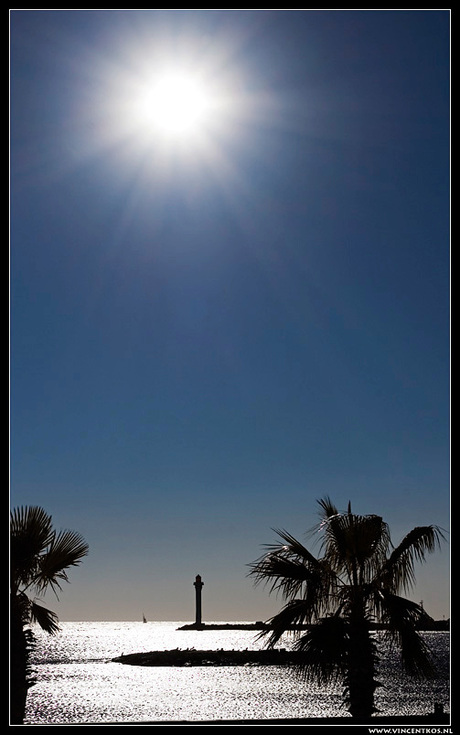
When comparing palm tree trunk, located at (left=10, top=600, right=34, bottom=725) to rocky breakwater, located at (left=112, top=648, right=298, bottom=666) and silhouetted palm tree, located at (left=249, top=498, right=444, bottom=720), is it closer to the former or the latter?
silhouetted palm tree, located at (left=249, top=498, right=444, bottom=720)

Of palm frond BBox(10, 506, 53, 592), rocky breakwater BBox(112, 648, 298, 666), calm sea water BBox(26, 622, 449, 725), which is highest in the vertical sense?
palm frond BBox(10, 506, 53, 592)

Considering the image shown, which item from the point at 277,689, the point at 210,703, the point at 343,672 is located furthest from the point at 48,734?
the point at 277,689

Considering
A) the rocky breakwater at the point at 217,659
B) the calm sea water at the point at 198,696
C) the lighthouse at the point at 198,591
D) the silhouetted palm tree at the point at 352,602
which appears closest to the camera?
the silhouetted palm tree at the point at 352,602

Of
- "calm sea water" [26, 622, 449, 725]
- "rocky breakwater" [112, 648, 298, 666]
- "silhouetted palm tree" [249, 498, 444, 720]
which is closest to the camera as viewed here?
"silhouetted palm tree" [249, 498, 444, 720]

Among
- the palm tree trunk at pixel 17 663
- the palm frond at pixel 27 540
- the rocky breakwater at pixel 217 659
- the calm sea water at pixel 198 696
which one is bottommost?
the rocky breakwater at pixel 217 659

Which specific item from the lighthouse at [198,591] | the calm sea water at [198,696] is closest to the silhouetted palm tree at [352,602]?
the calm sea water at [198,696]

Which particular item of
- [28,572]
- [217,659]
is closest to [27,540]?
[28,572]

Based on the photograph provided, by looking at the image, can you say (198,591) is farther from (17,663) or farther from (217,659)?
(17,663)

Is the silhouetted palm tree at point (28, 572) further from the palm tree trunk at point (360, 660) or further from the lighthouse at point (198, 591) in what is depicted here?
the lighthouse at point (198, 591)

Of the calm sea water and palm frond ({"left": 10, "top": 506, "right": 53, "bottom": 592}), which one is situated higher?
palm frond ({"left": 10, "top": 506, "right": 53, "bottom": 592})

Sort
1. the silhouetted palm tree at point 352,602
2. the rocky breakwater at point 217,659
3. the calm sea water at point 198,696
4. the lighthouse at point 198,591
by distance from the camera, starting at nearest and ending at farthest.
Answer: the silhouetted palm tree at point 352,602 → the calm sea water at point 198,696 → the rocky breakwater at point 217,659 → the lighthouse at point 198,591

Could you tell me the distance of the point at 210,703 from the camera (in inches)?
2736

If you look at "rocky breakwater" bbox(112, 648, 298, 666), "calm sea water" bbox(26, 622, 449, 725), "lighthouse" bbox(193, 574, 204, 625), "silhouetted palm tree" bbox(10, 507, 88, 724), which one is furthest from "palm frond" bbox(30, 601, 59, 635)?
"lighthouse" bbox(193, 574, 204, 625)
